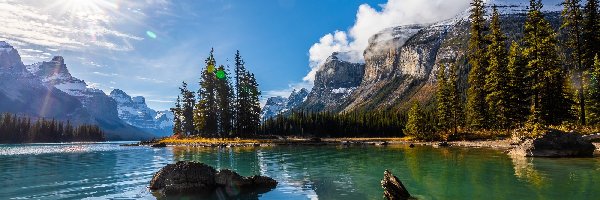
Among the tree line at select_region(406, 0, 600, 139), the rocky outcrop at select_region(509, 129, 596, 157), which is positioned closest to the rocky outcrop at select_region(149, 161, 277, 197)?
the rocky outcrop at select_region(509, 129, 596, 157)

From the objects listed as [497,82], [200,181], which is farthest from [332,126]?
[200,181]

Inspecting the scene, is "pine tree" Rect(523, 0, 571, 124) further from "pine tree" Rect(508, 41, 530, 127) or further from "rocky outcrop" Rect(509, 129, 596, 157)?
"rocky outcrop" Rect(509, 129, 596, 157)

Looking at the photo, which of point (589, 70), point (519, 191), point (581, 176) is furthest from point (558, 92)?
point (519, 191)

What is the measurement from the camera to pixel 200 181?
22.8 meters

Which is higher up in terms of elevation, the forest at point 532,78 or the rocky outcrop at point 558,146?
the forest at point 532,78

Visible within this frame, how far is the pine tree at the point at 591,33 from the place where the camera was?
57.5 metres

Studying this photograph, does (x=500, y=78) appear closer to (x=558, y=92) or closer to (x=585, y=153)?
(x=558, y=92)

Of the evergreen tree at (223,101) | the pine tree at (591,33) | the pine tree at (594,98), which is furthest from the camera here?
the evergreen tree at (223,101)

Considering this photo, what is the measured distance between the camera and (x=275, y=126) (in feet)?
602

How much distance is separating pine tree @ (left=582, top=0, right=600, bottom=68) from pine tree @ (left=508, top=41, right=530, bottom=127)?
8197 millimetres

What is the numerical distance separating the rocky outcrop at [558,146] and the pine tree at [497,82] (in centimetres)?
2635

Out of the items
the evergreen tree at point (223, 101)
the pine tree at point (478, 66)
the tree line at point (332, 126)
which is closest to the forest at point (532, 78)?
the pine tree at point (478, 66)

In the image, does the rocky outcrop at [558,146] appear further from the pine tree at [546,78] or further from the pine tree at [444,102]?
the pine tree at [444,102]

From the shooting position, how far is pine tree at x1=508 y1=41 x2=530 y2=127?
6062 centimetres
